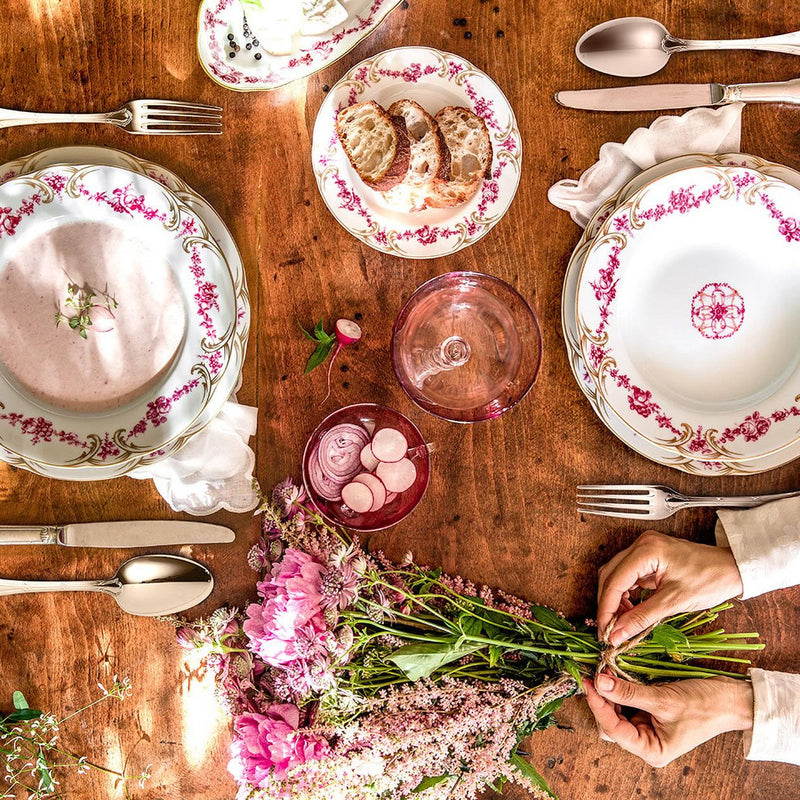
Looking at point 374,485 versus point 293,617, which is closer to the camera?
point 293,617

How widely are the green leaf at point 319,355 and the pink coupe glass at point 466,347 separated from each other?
0.12 meters

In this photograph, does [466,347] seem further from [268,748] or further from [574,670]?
[268,748]

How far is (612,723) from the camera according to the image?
1.16m

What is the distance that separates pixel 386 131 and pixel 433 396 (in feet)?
1.47

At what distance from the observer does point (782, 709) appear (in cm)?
118

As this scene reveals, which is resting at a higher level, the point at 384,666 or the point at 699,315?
the point at 699,315

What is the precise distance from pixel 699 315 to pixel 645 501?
0.34 metres

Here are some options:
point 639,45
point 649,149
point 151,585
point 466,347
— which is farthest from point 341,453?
point 639,45

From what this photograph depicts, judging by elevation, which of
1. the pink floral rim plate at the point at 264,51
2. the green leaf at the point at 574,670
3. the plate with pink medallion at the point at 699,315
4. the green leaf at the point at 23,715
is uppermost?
the pink floral rim plate at the point at 264,51

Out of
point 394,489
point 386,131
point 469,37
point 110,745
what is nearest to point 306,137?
point 386,131

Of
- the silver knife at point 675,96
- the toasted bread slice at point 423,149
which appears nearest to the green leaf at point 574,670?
the toasted bread slice at point 423,149

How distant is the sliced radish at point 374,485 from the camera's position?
1163 millimetres

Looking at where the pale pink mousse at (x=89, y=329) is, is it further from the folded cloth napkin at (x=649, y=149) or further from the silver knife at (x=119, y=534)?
the folded cloth napkin at (x=649, y=149)

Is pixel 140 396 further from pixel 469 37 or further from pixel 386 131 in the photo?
pixel 469 37
